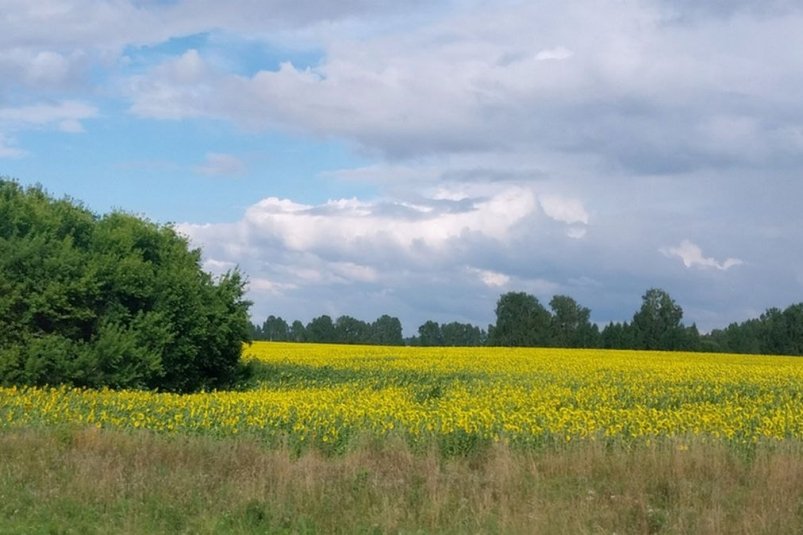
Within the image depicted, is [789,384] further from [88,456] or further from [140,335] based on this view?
[88,456]

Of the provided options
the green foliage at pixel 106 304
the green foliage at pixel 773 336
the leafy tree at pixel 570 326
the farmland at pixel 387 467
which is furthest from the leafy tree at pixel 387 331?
the farmland at pixel 387 467

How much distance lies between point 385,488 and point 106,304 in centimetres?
1847

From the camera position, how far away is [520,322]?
109 meters

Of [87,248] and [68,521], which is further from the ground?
[87,248]

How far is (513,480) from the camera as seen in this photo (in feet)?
36.2

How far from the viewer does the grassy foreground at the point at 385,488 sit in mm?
9273

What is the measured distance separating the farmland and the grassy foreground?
0.03 meters

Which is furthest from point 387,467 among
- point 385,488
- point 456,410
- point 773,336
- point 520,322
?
point 520,322

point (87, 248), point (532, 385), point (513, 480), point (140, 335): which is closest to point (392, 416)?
point (513, 480)

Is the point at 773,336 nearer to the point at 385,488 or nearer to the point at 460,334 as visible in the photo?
the point at 460,334

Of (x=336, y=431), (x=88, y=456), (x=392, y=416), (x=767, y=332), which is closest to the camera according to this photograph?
(x=88, y=456)

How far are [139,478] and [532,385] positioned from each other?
17048 mm

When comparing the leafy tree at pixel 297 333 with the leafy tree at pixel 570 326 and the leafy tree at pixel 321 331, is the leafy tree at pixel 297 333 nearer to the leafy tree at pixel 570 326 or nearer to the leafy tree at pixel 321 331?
the leafy tree at pixel 321 331

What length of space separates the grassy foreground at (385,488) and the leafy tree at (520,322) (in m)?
93.1
